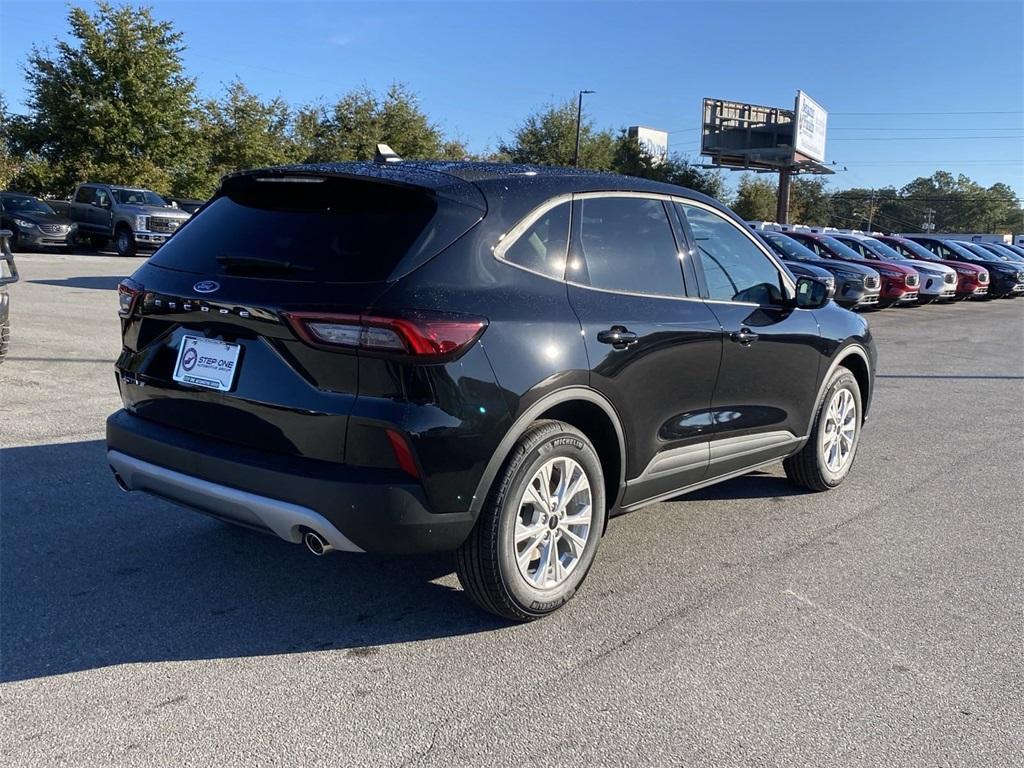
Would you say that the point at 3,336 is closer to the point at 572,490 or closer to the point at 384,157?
the point at 384,157

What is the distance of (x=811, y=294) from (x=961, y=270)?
23.1 m

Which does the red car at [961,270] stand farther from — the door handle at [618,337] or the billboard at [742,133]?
the billboard at [742,133]

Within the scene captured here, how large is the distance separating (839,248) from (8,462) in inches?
737

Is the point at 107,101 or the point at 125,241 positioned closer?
the point at 125,241

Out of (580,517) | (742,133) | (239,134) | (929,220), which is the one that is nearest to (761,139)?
(742,133)

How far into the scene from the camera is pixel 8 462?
542cm

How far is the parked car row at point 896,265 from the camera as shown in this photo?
18.7 meters

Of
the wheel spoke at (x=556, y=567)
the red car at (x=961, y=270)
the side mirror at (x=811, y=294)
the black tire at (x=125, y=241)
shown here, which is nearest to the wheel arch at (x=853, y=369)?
the side mirror at (x=811, y=294)

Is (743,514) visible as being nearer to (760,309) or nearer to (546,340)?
(760,309)

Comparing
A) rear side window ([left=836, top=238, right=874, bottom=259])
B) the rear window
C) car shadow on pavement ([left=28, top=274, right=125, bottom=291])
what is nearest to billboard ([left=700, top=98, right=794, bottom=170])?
rear side window ([left=836, top=238, right=874, bottom=259])

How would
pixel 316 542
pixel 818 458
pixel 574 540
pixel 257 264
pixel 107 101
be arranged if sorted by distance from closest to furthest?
pixel 316 542 < pixel 257 264 < pixel 574 540 < pixel 818 458 < pixel 107 101

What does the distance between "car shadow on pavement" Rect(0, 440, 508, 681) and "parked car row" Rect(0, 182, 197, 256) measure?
65.4ft

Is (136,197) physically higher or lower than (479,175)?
higher

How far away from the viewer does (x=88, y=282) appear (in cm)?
1559
